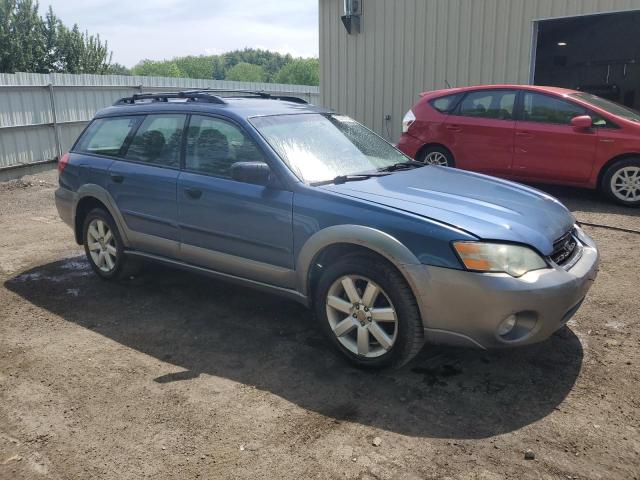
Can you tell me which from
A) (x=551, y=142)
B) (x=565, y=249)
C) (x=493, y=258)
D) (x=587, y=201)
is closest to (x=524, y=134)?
(x=551, y=142)

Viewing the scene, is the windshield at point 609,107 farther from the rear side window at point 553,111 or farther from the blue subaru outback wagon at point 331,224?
the blue subaru outback wagon at point 331,224

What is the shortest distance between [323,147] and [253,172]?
66 centimetres

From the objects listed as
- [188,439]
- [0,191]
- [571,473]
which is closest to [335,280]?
[188,439]

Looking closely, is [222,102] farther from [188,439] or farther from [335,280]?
[188,439]

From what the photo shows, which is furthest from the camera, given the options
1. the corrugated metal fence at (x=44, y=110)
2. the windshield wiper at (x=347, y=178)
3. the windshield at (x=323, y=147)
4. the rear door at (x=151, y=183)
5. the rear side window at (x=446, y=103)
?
the corrugated metal fence at (x=44, y=110)

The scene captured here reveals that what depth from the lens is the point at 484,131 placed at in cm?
802

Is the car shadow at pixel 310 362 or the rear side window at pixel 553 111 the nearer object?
the car shadow at pixel 310 362

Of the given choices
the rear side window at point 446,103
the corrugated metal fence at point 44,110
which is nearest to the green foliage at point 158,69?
the corrugated metal fence at point 44,110

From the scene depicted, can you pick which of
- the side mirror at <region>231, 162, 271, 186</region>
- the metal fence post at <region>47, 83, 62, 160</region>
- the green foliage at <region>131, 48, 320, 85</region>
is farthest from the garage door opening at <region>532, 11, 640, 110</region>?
the green foliage at <region>131, 48, 320, 85</region>

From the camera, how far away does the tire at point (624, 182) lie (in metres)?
7.07

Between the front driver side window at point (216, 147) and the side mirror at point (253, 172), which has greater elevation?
the front driver side window at point (216, 147)

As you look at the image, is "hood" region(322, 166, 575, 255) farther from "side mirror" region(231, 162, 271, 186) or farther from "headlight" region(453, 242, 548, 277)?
"side mirror" region(231, 162, 271, 186)

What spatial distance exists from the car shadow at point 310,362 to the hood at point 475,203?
795 millimetres

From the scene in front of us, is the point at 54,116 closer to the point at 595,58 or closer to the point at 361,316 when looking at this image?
the point at 361,316
